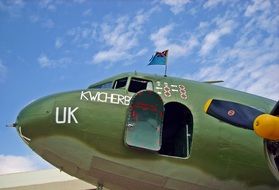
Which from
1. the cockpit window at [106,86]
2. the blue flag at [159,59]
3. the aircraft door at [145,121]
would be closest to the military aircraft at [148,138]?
the aircraft door at [145,121]

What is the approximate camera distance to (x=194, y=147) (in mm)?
10711

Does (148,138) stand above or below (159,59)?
below

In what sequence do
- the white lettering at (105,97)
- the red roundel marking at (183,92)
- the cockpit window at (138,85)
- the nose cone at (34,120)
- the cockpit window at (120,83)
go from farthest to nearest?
the cockpit window at (120,83) < the cockpit window at (138,85) < the red roundel marking at (183,92) < the white lettering at (105,97) < the nose cone at (34,120)

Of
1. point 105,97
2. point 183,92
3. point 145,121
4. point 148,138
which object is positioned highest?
point 183,92

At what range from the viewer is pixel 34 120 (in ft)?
34.4

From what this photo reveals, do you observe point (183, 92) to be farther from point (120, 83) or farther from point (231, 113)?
point (120, 83)

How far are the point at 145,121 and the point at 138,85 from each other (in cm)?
140

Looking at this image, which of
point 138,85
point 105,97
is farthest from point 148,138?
point 138,85

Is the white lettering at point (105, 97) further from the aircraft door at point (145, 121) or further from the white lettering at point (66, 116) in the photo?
the white lettering at point (66, 116)

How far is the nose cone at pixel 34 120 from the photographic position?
34.2 ft

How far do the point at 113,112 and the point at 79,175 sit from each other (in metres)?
1.99

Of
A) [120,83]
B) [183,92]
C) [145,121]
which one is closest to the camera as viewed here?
[145,121]

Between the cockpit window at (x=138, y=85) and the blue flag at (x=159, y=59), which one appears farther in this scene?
the blue flag at (x=159, y=59)

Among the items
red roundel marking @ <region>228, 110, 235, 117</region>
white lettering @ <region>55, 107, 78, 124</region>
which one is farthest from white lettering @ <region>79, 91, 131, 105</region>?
red roundel marking @ <region>228, 110, 235, 117</region>
